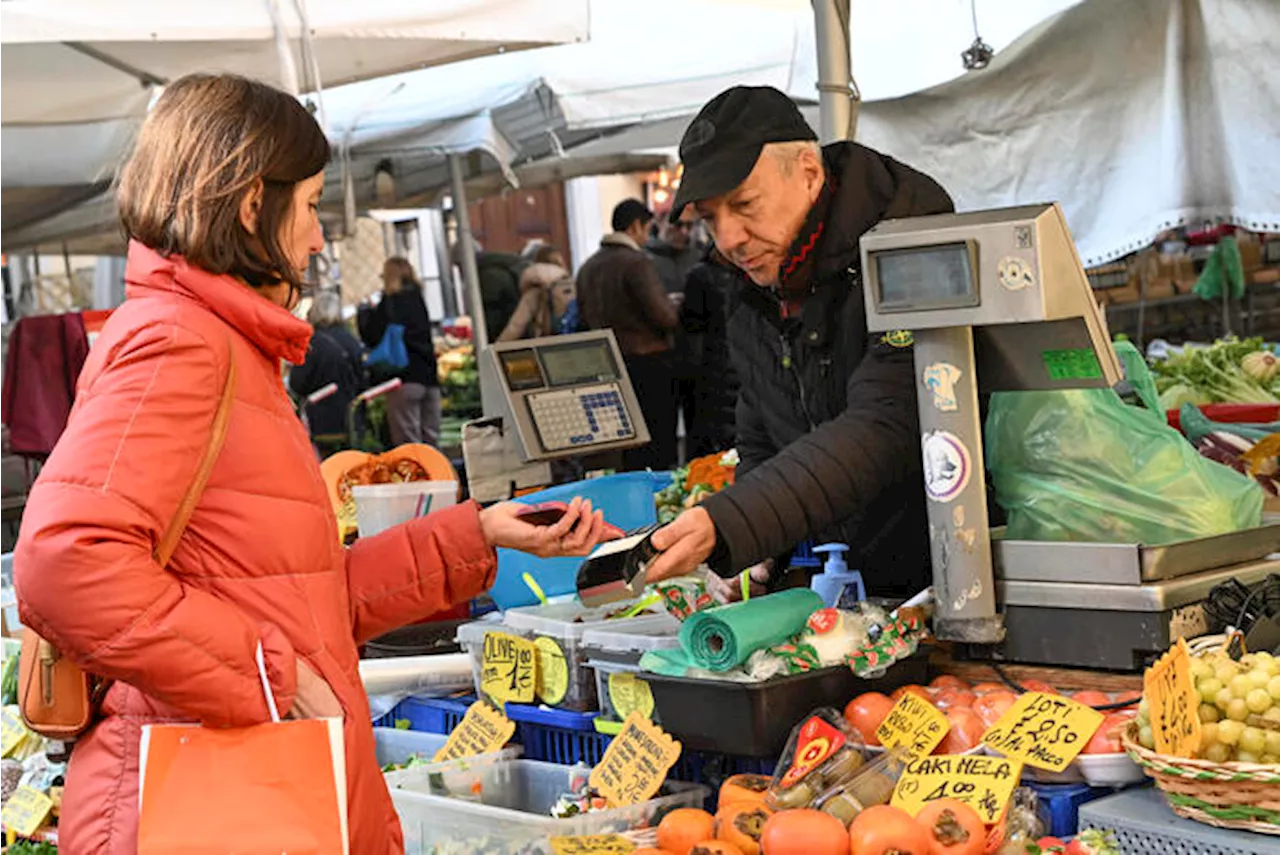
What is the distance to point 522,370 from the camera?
16.9 feet

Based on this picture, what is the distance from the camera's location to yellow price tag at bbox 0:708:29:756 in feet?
13.2

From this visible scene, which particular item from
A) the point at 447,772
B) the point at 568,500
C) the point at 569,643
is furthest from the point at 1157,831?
the point at 568,500

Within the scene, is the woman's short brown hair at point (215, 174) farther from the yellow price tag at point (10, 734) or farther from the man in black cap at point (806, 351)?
the yellow price tag at point (10, 734)

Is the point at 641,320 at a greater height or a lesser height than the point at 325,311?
lesser

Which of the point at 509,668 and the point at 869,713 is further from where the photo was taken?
the point at 509,668

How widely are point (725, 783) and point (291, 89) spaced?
3226mm

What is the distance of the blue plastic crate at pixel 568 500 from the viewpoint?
12.7ft

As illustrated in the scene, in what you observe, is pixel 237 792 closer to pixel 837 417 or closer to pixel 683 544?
pixel 683 544

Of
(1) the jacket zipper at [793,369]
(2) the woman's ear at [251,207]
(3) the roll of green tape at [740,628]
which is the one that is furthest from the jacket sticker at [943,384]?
(2) the woman's ear at [251,207]

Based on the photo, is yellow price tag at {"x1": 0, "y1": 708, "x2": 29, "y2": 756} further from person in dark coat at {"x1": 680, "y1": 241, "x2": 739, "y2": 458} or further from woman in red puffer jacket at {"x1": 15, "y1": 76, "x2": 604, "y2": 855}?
person in dark coat at {"x1": 680, "y1": 241, "x2": 739, "y2": 458}

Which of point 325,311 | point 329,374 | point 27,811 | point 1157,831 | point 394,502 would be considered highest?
point 325,311

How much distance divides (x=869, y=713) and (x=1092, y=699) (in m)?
0.34

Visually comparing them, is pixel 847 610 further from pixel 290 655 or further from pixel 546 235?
pixel 546 235

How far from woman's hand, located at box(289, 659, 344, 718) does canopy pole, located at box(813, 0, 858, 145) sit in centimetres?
280
